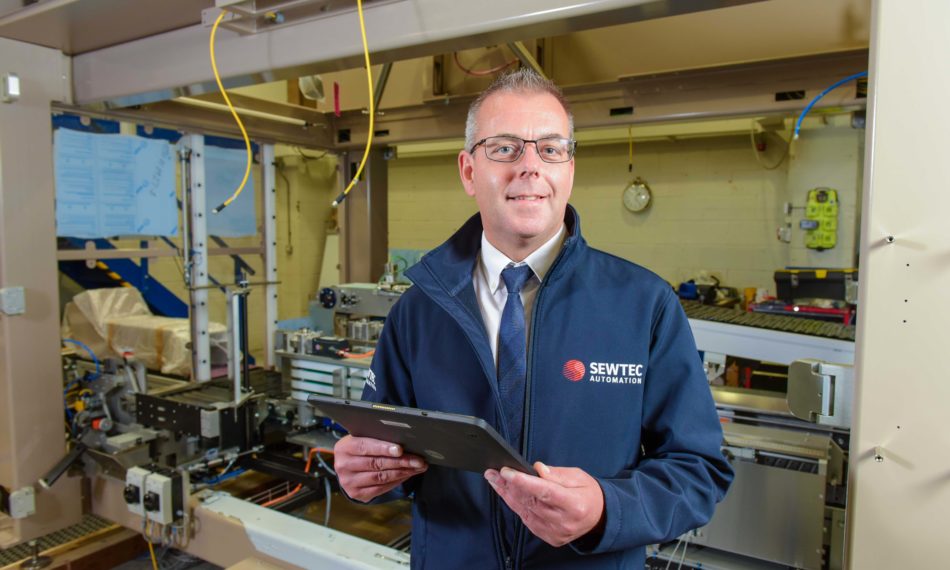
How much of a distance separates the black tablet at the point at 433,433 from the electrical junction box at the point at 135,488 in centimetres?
162

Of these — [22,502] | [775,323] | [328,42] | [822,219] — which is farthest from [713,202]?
[22,502]

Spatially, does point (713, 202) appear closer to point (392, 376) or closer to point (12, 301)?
point (392, 376)

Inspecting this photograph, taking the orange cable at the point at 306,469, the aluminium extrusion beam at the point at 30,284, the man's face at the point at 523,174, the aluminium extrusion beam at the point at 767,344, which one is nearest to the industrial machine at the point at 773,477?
the aluminium extrusion beam at the point at 767,344

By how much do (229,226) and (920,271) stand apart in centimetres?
269

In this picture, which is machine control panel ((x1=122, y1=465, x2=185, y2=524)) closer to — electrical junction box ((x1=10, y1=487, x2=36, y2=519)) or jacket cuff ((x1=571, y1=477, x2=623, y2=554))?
electrical junction box ((x1=10, y1=487, x2=36, y2=519))

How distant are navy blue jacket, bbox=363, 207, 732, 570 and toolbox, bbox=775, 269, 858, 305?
9.70 ft

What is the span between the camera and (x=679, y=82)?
89.3 inches

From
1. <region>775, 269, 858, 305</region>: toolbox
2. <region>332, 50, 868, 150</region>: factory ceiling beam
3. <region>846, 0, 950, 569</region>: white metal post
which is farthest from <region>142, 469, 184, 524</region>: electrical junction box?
<region>775, 269, 858, 305</region>: toolbox

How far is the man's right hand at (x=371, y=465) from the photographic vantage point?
96 cm

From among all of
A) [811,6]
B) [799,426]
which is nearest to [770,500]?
[799,426]

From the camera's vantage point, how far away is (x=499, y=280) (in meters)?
1.10

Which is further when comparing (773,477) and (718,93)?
(718,93)

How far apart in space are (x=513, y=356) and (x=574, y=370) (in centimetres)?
10

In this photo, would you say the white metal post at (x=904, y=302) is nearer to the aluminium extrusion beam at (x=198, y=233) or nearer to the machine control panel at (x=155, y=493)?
the machine control panel at (x=155, y=493)
